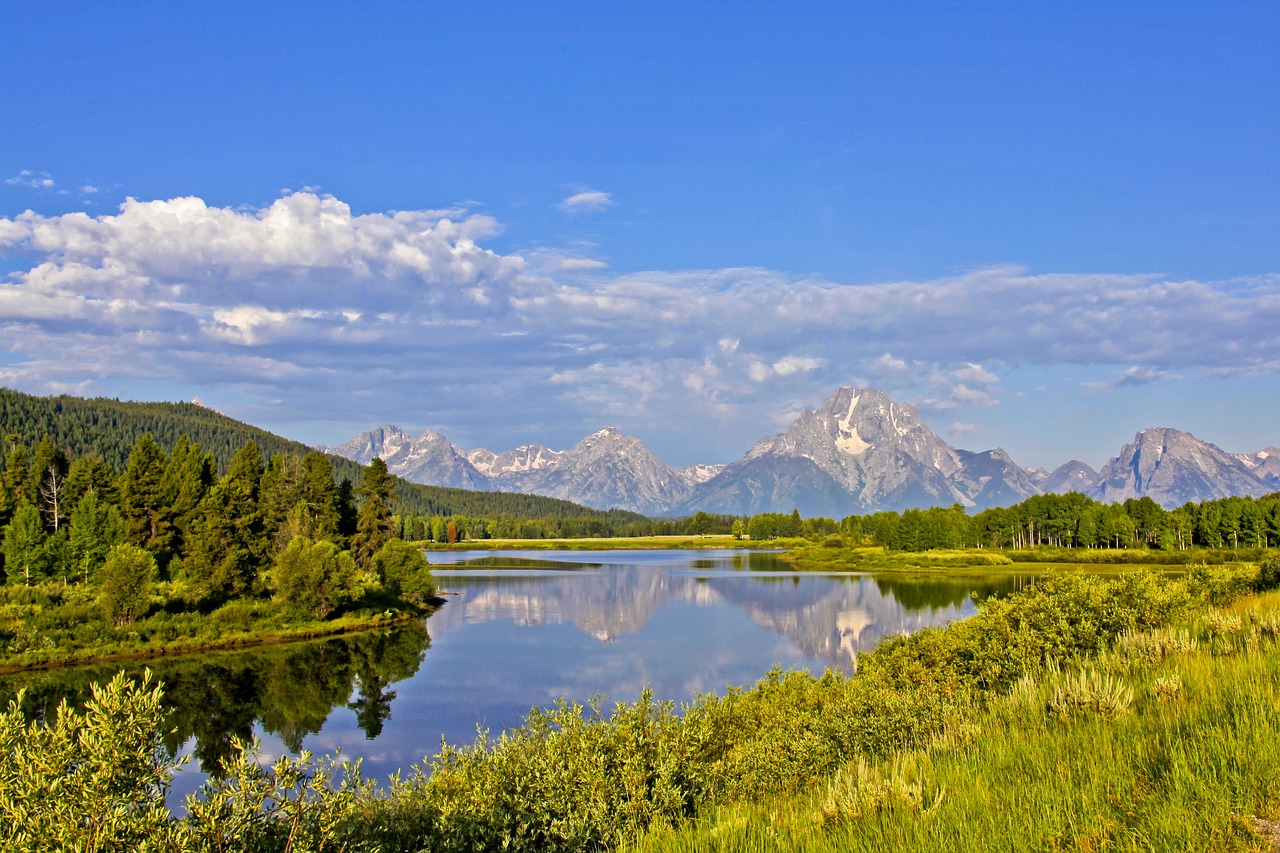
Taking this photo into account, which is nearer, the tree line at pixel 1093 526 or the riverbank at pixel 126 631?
the riverbank at pixel 126 631

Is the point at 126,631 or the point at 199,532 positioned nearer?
the point at 126,631

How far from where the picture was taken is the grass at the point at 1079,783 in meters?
6.78

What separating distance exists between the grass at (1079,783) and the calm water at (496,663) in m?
11.7

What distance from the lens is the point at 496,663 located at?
5347 cm

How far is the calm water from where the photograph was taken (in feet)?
124

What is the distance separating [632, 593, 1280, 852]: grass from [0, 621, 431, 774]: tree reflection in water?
28759 millimetres

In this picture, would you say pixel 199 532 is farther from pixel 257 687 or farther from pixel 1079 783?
pixel 1079 783

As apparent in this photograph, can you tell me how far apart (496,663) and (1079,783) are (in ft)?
161

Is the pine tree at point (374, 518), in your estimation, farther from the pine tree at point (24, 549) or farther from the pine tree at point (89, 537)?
the pine tree at point (24, 549)

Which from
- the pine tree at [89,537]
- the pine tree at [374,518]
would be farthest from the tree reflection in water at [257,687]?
the pine tree at [374,518]

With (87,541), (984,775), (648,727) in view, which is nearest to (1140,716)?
(984,775)

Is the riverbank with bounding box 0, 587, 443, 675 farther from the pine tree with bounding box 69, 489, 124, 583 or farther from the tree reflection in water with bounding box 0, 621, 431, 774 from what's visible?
the pine tree with bounding box 69, 489, 124, 583

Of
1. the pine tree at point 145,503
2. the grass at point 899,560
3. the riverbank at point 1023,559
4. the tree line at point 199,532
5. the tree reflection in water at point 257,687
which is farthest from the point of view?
the grass at point 899,560

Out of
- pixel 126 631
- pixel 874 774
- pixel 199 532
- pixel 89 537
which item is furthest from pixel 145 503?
pixel 874 774
